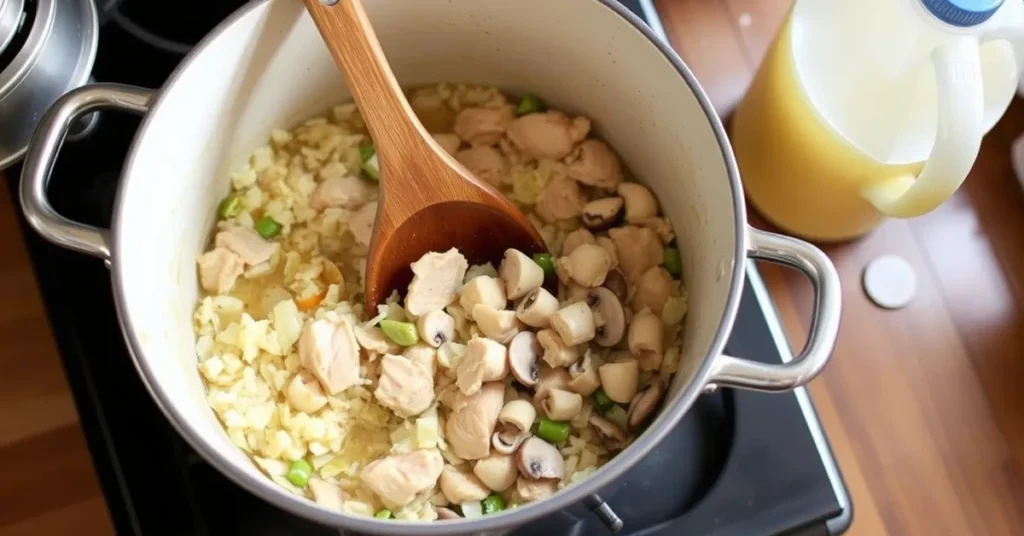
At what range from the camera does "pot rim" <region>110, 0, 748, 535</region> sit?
54 cm

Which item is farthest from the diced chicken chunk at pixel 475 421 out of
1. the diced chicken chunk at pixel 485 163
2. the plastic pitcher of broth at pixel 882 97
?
the plastic pitcher of broth at pixel 882 97

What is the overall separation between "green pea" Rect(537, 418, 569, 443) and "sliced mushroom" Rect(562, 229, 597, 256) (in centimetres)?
16

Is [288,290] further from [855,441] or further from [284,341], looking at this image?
[855,441]

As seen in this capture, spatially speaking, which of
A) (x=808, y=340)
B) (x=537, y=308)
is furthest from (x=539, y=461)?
(x=808, y=340)

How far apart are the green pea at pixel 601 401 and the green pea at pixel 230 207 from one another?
36 centimetres

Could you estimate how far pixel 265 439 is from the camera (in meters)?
0.73

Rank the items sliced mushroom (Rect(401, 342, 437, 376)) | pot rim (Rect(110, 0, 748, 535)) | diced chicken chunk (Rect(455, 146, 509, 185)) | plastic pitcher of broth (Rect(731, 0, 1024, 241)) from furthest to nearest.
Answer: diced chicken chunk (Rect(455, 146, 509, 185)), sliced mushroom (Rect(401, 342, 437, 376)), plastic pitcher of broth (Rect(731, 0, 1024, 241)), pot rim (Rect(110, 0, 748, 535))

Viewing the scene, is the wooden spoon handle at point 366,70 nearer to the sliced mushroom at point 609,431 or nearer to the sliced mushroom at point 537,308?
the sliced mushroom at point 537,308

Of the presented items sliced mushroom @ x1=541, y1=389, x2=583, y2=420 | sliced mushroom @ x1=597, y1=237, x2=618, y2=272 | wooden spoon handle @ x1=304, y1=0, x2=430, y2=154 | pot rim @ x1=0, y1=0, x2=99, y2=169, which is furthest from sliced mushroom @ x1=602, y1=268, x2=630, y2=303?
pot rim @ x1=0, y1=0, x2=99, y2=169

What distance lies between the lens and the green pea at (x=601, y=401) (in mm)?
744

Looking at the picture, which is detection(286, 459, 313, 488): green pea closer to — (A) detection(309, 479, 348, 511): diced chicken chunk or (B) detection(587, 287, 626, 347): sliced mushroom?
(A) detection(309, 479, 348, 511): diced chicken chunk

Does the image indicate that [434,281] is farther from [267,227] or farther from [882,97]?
[882,97]

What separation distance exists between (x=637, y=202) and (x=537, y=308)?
0.15 metres

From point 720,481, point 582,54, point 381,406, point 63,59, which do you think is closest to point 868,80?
point 582,54
